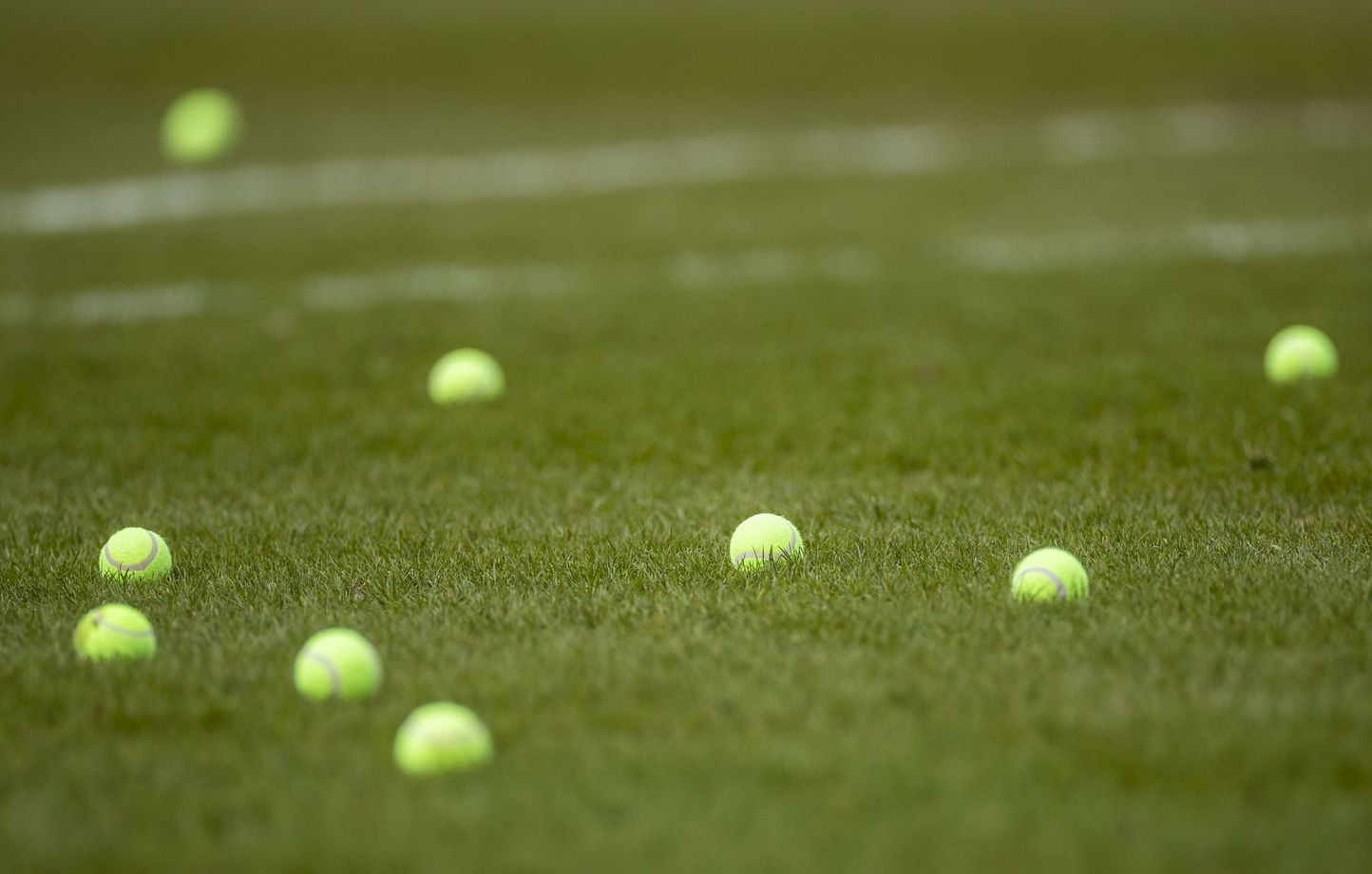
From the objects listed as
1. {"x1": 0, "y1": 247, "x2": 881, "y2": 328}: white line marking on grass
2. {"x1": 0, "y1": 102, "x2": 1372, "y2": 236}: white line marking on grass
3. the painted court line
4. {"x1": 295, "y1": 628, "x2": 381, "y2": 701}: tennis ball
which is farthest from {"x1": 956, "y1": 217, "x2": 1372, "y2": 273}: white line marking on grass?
{"x1": 295, "y1": 628, "x2": 381, "y2": 701}: tennis ball

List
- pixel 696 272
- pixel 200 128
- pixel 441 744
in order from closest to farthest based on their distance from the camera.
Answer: pixel 441 744 < pixel 696 272 < pixel 200 128

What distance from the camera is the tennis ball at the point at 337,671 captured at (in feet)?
9.76

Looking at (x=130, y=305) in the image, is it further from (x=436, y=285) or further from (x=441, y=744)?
(x=441, y=744)

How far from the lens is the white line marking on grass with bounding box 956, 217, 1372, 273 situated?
8047 mm

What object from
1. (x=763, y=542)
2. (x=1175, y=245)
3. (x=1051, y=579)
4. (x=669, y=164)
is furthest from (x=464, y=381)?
(x=669, y=164)

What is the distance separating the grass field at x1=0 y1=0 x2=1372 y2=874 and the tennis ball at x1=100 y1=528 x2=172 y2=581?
0.22 feet

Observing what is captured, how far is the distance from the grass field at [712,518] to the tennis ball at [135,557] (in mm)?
67

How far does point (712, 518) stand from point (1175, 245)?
206 inches

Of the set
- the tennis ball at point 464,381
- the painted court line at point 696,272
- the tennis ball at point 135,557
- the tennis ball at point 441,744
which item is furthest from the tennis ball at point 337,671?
the painted court line at point 696,272

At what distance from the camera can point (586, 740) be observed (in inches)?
108

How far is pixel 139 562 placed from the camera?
149 inches

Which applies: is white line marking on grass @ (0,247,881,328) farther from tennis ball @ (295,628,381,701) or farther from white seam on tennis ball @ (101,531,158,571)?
tennis ball @ (295,628,381,701)

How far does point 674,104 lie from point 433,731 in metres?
13.3

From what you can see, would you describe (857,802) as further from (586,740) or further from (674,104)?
(674,104)
